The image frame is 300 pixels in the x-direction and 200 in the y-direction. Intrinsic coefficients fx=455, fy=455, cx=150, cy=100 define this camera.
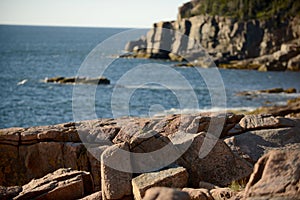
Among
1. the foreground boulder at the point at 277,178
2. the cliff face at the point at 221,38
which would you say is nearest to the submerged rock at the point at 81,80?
the cliff face at the point at 221,38

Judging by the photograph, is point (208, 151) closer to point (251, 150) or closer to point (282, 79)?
point (251, 150)

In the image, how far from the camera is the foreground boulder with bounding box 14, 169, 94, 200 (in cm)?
1050

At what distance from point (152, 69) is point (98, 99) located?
40009 millimetres

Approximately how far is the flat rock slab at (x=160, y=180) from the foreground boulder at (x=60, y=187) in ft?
5.51

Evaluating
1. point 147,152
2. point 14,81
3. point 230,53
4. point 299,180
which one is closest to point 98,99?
point 14,81

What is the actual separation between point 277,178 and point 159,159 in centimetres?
417

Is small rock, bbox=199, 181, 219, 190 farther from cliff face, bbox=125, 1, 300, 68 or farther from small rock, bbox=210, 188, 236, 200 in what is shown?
cliff face, bbox=125, 1, 300, 68

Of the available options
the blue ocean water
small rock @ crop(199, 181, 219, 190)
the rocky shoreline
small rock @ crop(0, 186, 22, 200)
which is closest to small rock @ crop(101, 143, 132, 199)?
the rocky shoreline

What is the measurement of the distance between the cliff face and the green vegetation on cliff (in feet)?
16.3

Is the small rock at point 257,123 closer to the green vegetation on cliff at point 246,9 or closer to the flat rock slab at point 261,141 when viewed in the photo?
the flat rock slab at point 261,141

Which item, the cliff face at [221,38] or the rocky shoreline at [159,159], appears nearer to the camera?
the rocky shoreline at [159,159]

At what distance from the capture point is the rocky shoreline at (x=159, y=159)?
768cm

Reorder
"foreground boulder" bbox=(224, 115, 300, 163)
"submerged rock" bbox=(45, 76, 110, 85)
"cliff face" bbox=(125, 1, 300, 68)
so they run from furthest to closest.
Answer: "cliff face" bbox=(125, 1, 300, 68) < "submerged rock" bbox=(45, 76, 110, 85) < "foreground boulder" bbox=(224, 115, 300, 163)

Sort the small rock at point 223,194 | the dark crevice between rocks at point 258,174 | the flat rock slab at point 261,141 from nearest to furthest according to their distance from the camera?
the dark crevice between rocks at point 258,174 < the small rock at point 223,194 < the flat rock slab at point 261,141
